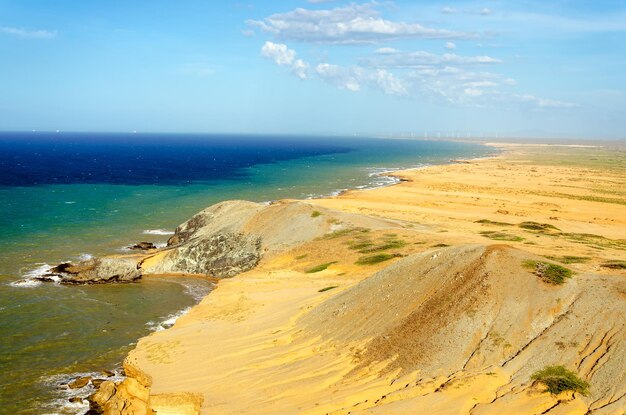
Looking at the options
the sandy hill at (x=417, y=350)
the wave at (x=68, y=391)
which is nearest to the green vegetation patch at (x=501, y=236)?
the sandy hill at (x=417, y=350)

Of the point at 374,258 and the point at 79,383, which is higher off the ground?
the point at 374,258

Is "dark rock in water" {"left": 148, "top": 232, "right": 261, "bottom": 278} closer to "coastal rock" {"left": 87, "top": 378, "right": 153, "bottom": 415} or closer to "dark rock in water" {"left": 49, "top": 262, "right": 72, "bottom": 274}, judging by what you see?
"dark rock in water" {"left": 49, "top": 262, "right": 72, "bottom": 274}

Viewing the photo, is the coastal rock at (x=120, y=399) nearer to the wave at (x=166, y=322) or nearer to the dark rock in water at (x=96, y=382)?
the dark rock in water at (x=96, y=382)

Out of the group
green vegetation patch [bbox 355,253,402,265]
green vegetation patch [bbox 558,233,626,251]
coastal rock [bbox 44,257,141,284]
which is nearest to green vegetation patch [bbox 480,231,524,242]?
green vegetation patch [bbox 558,233,626,251]

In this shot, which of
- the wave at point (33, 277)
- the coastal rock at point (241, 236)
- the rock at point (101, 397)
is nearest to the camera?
the rock at point (101, 397)

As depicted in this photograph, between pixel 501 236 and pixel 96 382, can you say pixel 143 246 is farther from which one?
pixel 501 236

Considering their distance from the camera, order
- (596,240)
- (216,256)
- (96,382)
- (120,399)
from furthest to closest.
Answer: (596,240)
(216,256)
(96,382)
(120,399)

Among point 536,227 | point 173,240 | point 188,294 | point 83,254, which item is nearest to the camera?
point 188,294

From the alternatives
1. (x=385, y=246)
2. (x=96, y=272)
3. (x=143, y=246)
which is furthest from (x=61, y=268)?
(x=385, y=246)
